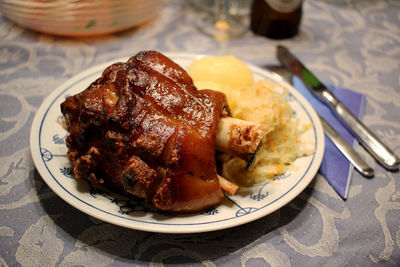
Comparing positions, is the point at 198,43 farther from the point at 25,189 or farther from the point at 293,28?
the point at 25,189

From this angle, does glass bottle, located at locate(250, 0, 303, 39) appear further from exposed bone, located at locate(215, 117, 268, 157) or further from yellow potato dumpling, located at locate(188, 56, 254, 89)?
exposed bone, located at locate(215, 117, 268, 157)

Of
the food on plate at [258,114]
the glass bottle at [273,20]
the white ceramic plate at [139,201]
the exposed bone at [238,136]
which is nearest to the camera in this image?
the white ceramic plate at [139,201]

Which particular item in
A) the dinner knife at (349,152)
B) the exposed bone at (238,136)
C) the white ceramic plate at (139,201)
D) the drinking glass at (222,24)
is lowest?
the drinking glass at (222,24)

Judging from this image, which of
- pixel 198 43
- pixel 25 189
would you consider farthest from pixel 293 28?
pixel 25 189

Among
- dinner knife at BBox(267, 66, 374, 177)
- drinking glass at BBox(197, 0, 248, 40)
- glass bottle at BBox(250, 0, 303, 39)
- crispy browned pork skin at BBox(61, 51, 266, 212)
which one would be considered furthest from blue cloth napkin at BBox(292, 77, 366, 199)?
drinking glass at BBox(197, 0, 248, 40)

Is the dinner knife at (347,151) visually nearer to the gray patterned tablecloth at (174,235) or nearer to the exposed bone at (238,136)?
the gray patterned tablecloth at (174,235)

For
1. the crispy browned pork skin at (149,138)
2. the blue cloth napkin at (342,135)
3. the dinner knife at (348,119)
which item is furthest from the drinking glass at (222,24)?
the crispy browned pork skin at (149,138)
